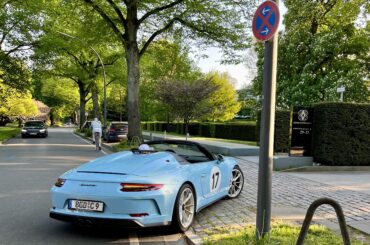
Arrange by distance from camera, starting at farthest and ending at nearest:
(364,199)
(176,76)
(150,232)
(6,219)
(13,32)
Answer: (176,76) < (13,32) < (364,199) < (6,219) < (150,232)

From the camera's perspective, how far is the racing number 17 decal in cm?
662

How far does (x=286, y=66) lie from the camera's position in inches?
1200

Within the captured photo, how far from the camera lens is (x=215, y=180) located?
22.2 ft

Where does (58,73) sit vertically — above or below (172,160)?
above

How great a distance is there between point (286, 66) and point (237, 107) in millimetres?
20469

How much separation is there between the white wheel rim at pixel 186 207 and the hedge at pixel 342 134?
8.04m

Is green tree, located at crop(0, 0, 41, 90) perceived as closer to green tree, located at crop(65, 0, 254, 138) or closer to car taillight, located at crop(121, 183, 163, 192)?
green tree, located at crop(65, 0, 254, 138)

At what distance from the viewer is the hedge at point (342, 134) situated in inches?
494

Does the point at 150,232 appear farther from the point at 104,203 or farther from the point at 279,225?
the point at 279,225

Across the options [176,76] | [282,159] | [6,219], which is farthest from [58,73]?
[6,219]

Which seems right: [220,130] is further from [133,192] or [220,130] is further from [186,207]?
[133,192]

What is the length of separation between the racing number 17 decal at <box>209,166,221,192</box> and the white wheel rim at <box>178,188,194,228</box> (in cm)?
89

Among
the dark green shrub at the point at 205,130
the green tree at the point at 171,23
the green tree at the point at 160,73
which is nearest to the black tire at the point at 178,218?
the green tree at the point at 171,23

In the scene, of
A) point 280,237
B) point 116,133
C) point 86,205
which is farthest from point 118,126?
point 280,237
